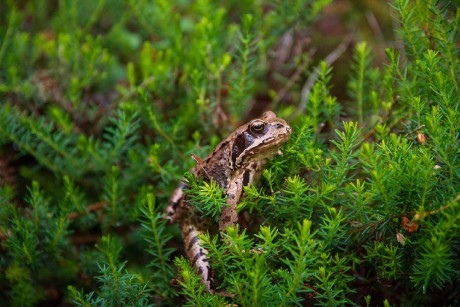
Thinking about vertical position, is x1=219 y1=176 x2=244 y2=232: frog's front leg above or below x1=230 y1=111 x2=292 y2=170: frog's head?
below

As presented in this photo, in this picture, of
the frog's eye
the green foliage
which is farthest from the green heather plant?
the frog's eye

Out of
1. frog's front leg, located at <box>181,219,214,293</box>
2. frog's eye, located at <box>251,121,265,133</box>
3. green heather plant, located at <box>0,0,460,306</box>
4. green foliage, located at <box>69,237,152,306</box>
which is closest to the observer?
green heather plant, located at <box>0,0,460,306</box>

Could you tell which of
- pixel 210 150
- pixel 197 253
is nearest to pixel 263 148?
pixel 210 150

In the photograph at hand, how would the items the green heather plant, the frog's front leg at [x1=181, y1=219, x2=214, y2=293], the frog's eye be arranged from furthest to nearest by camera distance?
the frog's eye < the frog's front leg at [x1=181, y1=219, x2=214, y2=293] < the green heather plant

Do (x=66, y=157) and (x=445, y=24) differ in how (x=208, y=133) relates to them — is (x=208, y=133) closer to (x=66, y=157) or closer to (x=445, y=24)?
(x=66, y=157)

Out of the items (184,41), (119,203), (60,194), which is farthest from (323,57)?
(60,194)

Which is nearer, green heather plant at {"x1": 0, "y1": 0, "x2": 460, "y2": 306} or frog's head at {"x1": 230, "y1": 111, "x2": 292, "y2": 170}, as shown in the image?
green heather plant at {"x1": 0, "y1": 0, "x2": 460, "y2": 306}

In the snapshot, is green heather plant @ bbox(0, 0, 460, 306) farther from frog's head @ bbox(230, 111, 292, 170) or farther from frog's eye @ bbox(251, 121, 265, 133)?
frog's eye @ bbox(251, 121, 265, 133)

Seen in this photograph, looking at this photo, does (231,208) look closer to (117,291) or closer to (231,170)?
(231,170)
